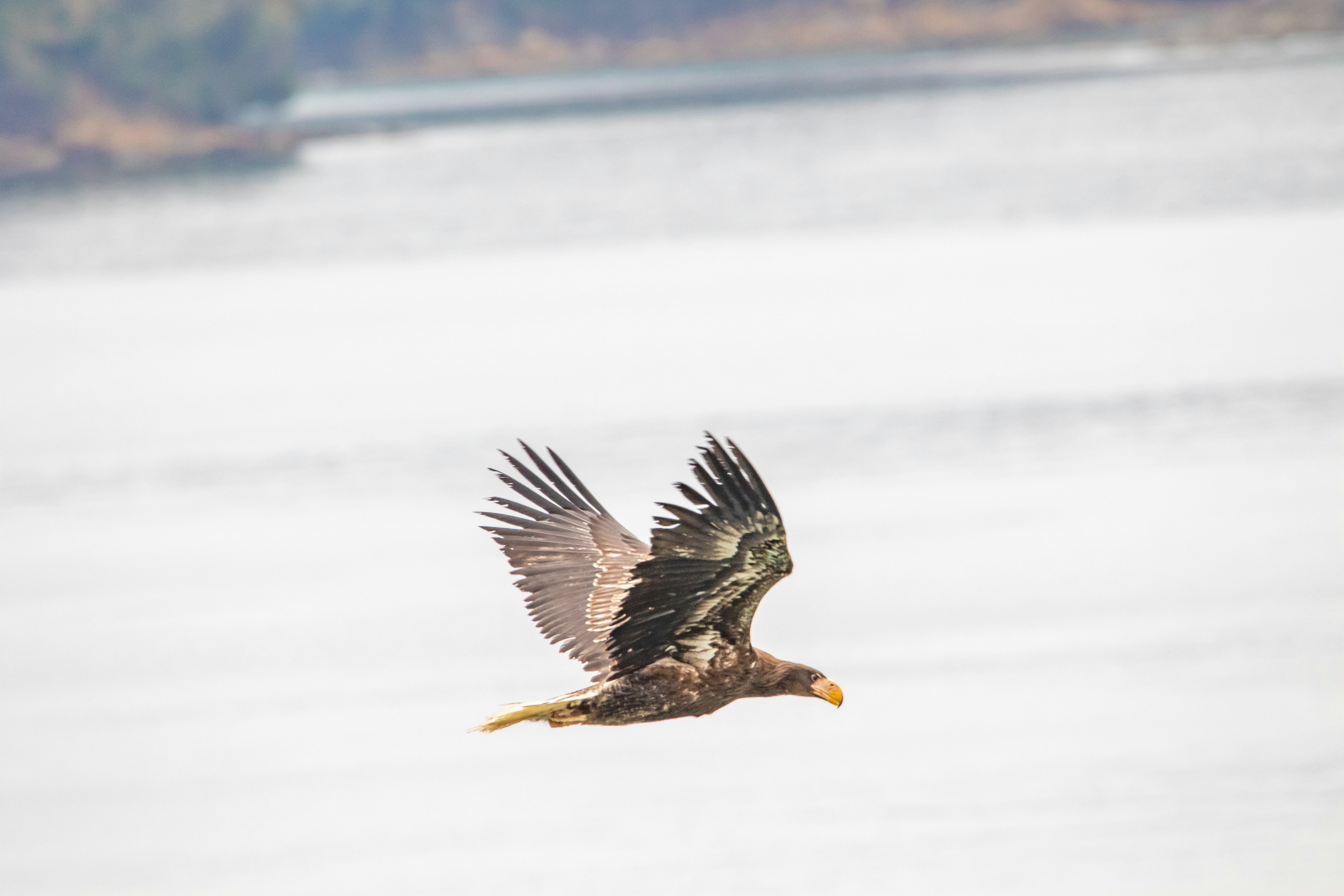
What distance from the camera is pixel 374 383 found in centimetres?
3912

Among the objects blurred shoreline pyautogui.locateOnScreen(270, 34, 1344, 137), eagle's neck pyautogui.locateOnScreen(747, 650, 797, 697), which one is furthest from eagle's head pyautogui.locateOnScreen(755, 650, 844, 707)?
blurred shoreline pyautogui.locateOnScreen(270, 34, 1344, 137)

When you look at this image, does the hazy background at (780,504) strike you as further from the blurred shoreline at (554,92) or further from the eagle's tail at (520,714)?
the blurred shoreline at (554,92)

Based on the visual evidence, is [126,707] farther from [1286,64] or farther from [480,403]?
[1286,64]

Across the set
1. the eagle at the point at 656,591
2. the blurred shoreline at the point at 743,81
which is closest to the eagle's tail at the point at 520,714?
the eagle at the point at 656,591

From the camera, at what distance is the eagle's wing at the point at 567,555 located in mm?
8586

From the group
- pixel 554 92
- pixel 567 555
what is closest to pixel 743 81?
pixel 554 92

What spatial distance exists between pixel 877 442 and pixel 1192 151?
3840cm

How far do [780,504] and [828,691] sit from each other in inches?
686

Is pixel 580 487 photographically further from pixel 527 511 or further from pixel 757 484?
pixel 757 484

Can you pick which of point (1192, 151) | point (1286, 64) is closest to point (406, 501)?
point (1192, 151)

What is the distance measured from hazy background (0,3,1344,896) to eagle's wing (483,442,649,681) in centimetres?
723

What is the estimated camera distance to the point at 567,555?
8.72 meters

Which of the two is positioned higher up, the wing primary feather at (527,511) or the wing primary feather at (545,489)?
the wing primary feather at (545,489)

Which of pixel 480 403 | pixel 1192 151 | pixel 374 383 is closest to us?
pixel 480 403
